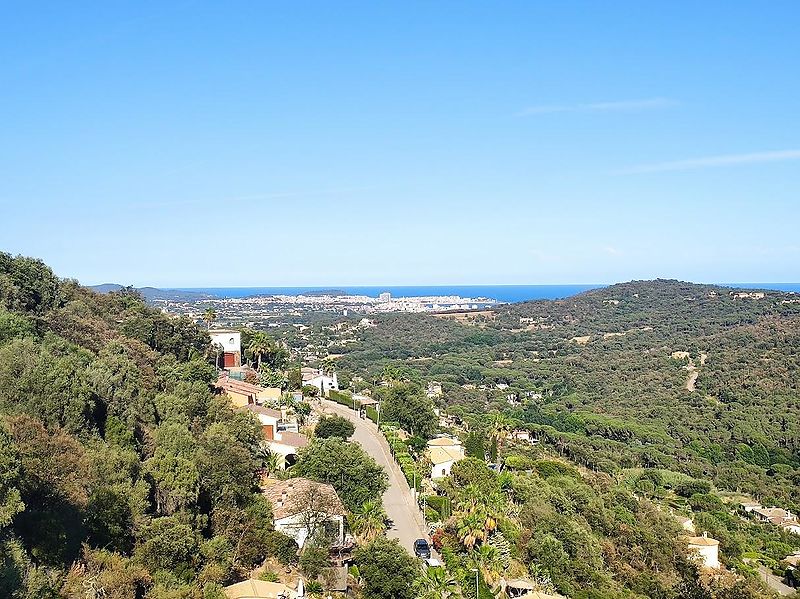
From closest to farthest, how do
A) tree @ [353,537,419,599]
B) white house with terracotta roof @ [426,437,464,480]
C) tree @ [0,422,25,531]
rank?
1. tree @ [0,422,25,531]
2. tree @ [353,537,419,599]
3. white house with terracotta roof @ [426,437,464,480]

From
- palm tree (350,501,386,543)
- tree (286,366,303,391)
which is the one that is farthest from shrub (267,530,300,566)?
tree (286,366,303,391)

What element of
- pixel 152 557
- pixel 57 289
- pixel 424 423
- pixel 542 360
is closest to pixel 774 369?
pixel 542 360

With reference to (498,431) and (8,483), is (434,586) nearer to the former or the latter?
(8,483)

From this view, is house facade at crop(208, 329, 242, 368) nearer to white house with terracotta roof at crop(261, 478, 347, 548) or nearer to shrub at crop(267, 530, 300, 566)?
white house with terracotta roof at crop(261, 478, 347, 548)

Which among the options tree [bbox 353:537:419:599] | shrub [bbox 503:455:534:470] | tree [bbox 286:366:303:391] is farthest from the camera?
tree [bbox 286:366:303:391]

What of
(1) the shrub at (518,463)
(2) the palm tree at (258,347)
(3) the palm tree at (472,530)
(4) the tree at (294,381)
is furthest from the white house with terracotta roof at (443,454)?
(2) the palm tree at (258,347)

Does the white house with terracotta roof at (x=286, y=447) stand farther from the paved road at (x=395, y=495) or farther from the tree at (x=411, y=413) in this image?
the tree at (x=411, y=413)

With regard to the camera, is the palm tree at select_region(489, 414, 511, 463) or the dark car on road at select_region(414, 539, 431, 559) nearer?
the dark car on road at select_region(414, 539, 431, 559)
